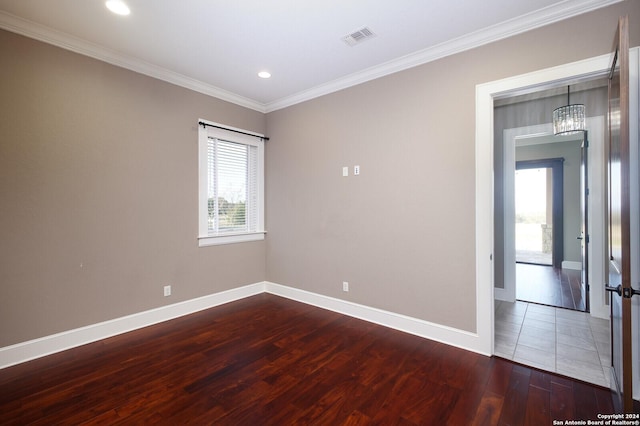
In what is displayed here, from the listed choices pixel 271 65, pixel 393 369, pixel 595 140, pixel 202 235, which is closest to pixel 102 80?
pixel 271 65

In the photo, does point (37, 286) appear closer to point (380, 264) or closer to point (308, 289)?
point (308, 289)

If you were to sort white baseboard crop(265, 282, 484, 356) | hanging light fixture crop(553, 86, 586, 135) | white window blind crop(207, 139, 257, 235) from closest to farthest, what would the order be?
white baseboard crop(265, 282, 484, 356), hanging light fixture crop(553, 86, 586, 135), white window blind crop(207, 139, 257, 235)

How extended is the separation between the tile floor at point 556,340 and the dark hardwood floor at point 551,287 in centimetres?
42

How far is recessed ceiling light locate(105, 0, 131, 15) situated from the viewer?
2273 mm

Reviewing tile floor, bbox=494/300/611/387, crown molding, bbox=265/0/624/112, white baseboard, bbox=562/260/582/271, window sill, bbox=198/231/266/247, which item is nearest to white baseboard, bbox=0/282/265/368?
window sill, bbox=198/231/266/247

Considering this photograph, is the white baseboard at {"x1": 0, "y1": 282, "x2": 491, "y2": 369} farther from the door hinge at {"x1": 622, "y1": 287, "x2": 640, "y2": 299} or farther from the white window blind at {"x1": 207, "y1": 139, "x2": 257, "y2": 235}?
the door hinge at {"x1": 622, "y1": 287, "x2": 640, "y2": 299}

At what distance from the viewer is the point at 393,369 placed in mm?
2469

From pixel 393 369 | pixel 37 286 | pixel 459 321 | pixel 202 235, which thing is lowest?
pixel 393 369

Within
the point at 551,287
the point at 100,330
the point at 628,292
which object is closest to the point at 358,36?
the point at 628,292

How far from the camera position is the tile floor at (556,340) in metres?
2.48

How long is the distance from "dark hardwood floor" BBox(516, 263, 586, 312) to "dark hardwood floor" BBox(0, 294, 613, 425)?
2.52 meters

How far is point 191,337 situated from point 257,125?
10.2ft

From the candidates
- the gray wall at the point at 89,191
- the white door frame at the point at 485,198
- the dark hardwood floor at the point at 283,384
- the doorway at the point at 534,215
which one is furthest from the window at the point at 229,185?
the doorway at the point at 534,215

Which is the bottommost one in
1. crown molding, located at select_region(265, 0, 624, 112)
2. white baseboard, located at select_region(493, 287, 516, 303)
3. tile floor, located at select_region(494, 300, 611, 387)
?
tile floor, located at select_region(494, 300, 611, 387)
